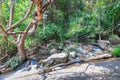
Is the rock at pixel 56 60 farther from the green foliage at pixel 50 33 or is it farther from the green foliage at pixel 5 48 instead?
the green foliage at pixel 50 33

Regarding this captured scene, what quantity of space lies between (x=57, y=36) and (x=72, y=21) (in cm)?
150

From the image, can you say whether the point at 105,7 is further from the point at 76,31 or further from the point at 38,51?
the point at 38,51

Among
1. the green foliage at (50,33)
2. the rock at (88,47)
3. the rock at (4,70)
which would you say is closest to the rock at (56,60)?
the rock at (4,70)

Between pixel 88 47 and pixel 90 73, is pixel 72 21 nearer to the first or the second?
pixel 88 47

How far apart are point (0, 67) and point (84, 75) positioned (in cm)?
367

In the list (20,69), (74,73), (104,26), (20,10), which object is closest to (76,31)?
(104,26)

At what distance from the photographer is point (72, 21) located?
32.1ft

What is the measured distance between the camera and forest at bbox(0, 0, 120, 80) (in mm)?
6136

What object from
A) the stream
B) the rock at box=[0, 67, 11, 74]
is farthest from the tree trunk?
the rock at box=[0, 67, 11, 74]

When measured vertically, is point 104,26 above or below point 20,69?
above

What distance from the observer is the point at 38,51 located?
26.2 feet

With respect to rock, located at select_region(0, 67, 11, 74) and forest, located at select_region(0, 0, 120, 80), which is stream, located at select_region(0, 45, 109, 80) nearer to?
forest, located at select_region(0, 0, 120, 80)

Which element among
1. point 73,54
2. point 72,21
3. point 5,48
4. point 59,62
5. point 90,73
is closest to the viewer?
point 90,73

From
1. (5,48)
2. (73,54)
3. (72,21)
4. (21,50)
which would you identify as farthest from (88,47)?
(5,48)
